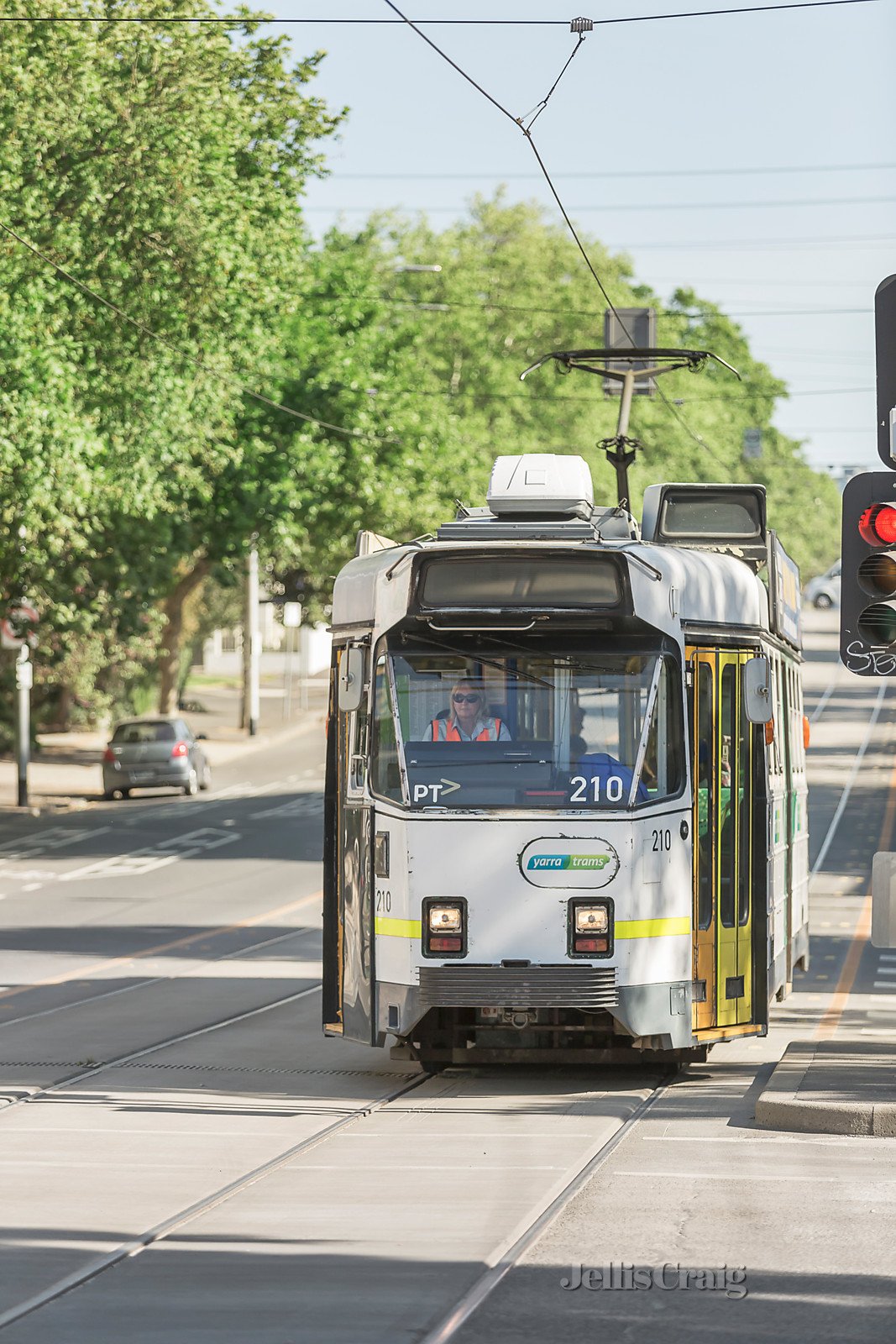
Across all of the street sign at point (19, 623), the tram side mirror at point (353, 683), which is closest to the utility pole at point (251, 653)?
the street sign at point (19, 623)

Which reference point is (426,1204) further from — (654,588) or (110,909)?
(110,909)

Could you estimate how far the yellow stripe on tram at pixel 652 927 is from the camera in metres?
11.6

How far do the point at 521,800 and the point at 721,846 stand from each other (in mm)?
1407

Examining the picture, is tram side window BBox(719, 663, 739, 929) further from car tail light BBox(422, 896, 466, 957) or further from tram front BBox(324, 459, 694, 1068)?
car tail light BBox(422, 896, 466, 957)

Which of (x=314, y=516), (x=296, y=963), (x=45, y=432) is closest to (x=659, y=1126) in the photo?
(x=296, y=963)

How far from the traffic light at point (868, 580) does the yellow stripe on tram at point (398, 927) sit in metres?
2.83

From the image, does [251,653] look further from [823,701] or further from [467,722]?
[467,722]

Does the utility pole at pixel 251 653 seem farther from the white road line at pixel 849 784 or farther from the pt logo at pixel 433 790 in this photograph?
the pt logo at pixel 433 790

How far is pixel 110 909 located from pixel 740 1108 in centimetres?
1429

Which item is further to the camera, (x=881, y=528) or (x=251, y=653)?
(x=251, y=653)

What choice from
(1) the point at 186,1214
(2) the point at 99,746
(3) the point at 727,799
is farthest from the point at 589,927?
(2) the point at 99,746

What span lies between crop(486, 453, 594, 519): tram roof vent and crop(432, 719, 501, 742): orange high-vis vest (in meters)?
2.33

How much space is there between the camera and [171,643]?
2030 inches

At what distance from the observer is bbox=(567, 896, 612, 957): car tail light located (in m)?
11.5
